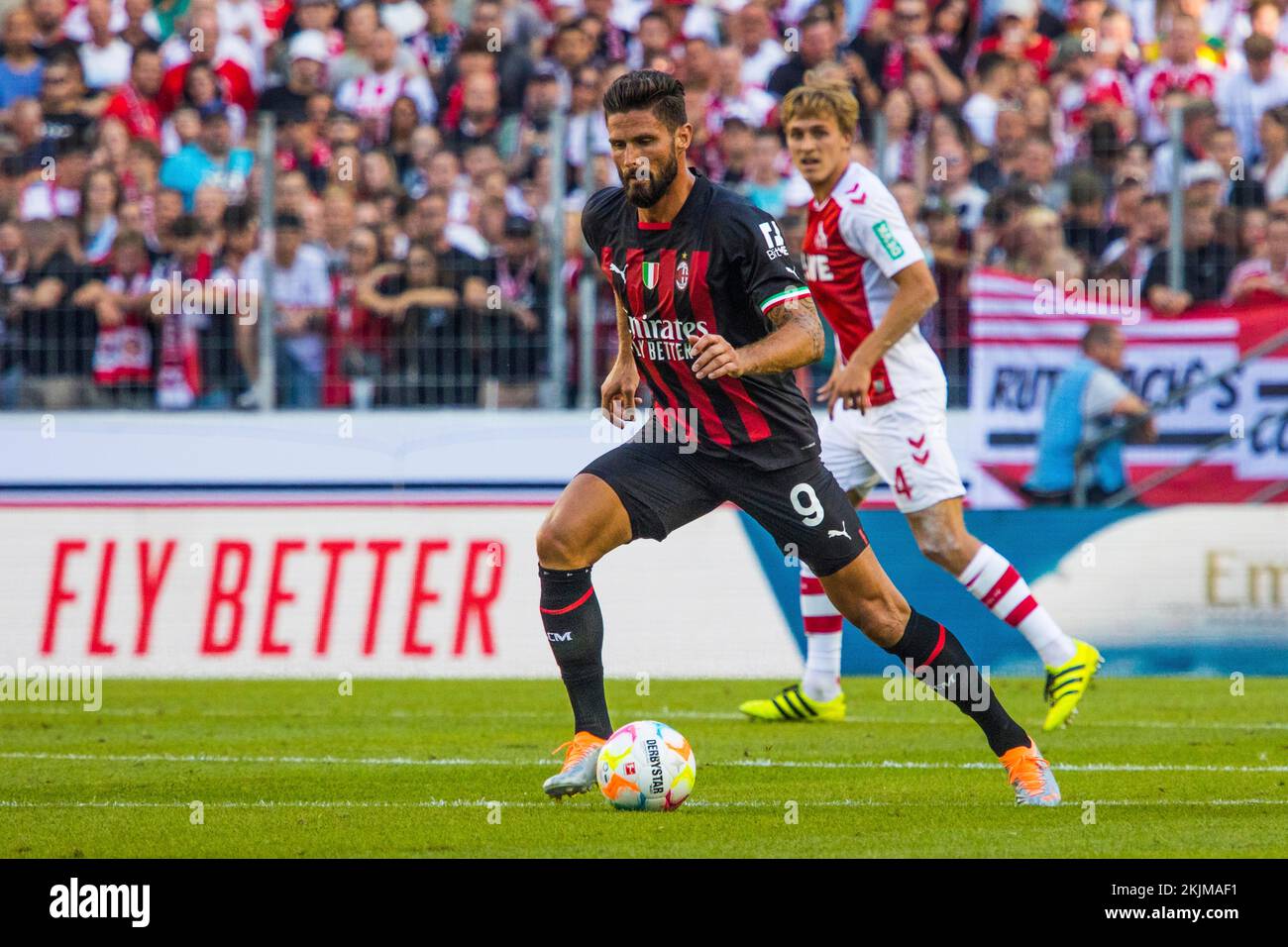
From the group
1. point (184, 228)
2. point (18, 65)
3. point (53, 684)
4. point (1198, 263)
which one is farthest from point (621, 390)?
point (18, 65)

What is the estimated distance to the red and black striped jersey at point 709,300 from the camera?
→ 7242 millimetres

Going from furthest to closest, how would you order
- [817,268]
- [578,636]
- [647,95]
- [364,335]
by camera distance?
[364,335], [817,268], [578,636], [647,95]

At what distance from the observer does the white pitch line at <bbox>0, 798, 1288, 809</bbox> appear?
24.1 ft

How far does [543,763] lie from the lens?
8680mm

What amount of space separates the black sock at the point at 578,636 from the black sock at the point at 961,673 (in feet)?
3.61

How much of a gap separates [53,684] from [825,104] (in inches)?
236

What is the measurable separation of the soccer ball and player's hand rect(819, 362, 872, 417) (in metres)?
2.34

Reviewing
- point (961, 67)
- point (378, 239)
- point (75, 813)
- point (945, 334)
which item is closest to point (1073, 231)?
point (945, 334)

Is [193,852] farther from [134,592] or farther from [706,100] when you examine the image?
[706,100]

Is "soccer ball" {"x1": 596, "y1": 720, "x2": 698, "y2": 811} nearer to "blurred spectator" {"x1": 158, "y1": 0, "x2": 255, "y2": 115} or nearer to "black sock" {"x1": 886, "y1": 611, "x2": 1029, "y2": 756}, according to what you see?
"black sock" {"x1": 886, "y1": 611, "x2": 1029, "y2": 756}

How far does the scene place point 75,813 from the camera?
23.9 feet

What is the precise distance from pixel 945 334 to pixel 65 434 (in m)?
6.47

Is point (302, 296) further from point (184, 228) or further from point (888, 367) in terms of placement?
point (888, 367)
